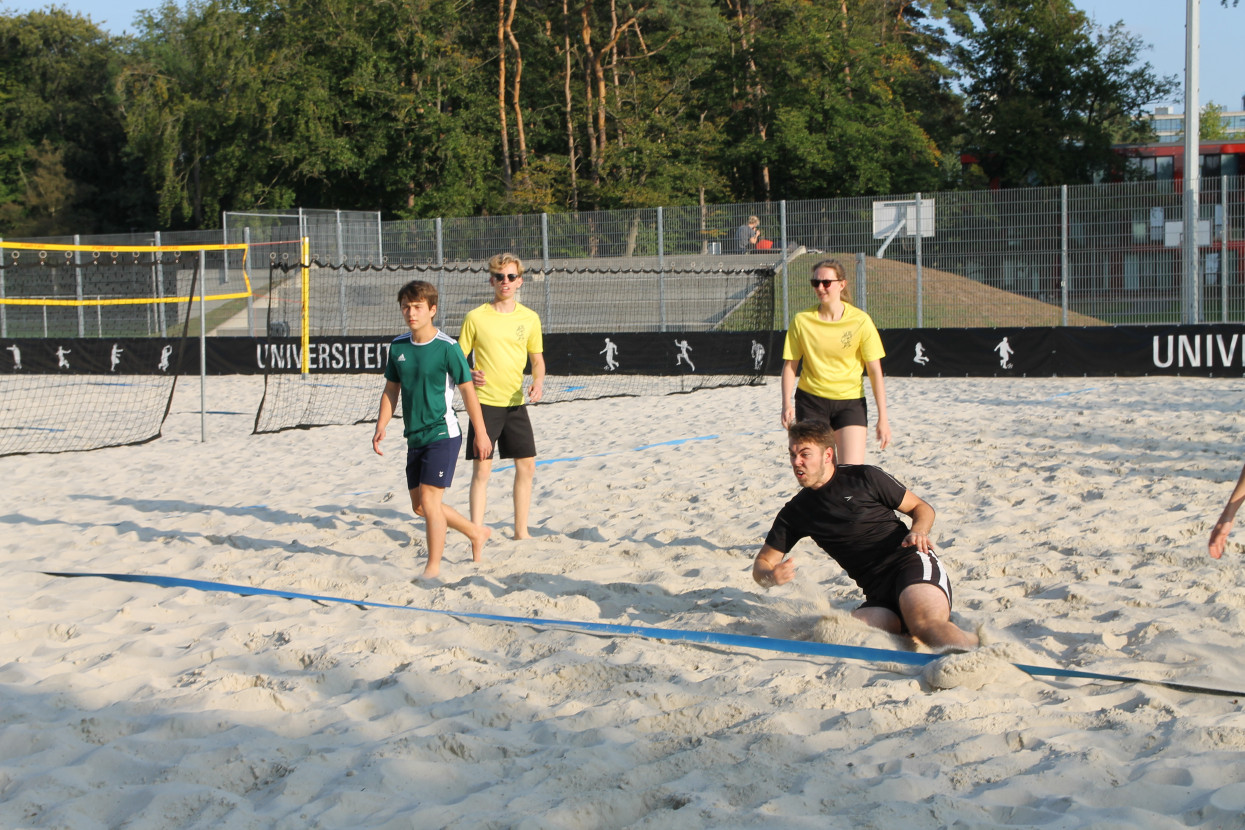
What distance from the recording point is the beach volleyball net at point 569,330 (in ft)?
49.2

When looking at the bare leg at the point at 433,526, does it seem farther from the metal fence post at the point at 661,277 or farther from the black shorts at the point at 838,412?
the metal fence post at the point at 661,277

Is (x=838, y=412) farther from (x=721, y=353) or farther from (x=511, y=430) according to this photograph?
(x=721, y=353)

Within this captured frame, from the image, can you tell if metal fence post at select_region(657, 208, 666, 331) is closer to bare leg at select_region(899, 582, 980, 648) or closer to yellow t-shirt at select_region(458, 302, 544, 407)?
yellow t-shirt at select_region(458, 302, 544, 407)

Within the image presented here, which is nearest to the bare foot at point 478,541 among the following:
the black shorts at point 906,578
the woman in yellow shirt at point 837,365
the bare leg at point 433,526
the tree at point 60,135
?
the bare leg at point 433,526

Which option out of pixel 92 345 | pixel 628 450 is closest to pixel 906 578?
pixel 628 450

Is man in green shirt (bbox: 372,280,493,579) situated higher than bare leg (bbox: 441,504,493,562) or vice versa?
man in green shirt (bbox: 372,280,493,579)

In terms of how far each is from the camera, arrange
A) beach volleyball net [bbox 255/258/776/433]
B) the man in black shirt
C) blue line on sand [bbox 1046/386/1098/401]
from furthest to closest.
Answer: beach volleyball net [bbox 255/258/776/433]
blue line on sand [bbox 1046/386/1098/401]
the man in black shirt

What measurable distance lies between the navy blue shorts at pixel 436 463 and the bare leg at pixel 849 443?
203 cm

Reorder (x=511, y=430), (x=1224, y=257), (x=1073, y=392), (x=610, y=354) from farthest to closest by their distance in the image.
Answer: (x=610, y=354)
(x=1224, y=257)
(x=1073, y=392)
(x=511, y=430)

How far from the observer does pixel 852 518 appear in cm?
421

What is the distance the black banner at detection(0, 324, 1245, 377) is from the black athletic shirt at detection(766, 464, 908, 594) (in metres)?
8.81

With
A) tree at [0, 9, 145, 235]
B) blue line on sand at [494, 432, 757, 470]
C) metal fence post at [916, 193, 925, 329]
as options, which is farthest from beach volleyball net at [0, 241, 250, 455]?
tree at [0, 9, 145, 235]

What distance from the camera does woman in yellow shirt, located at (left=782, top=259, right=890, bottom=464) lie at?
5.94m

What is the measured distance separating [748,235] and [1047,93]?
24419 millimetres
